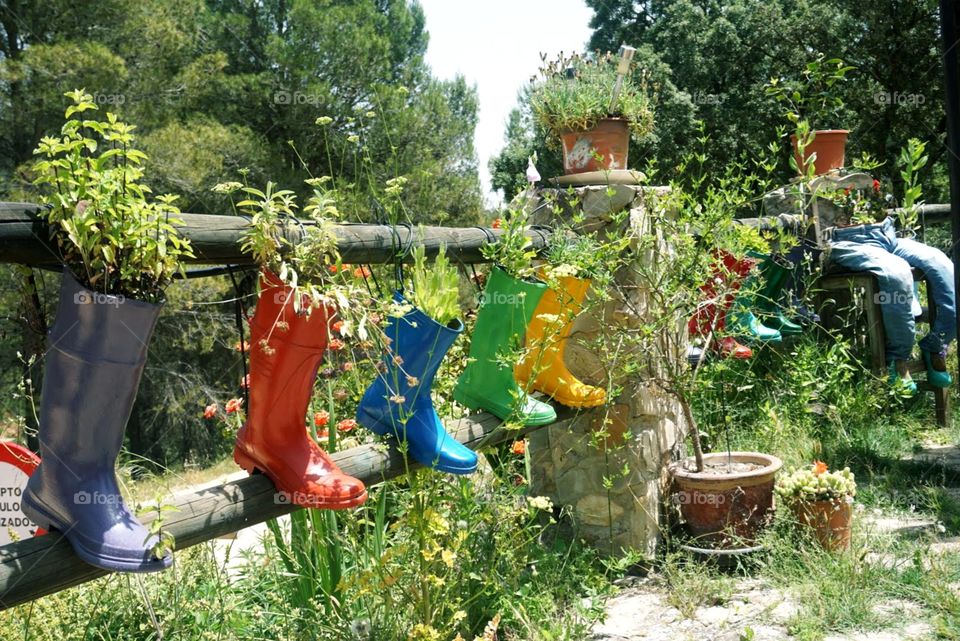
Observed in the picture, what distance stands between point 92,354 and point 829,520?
2779 mm

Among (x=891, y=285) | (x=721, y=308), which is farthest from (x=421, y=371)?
(x=891, y=285)

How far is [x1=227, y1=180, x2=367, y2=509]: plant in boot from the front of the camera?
1.91m

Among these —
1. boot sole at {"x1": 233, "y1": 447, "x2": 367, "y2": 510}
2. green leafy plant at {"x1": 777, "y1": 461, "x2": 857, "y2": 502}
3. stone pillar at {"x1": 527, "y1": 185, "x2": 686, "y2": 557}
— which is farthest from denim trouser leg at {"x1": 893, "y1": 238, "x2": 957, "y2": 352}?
boot sole at {"x1": 233, "y1": 447, "x2": 367, "y2": 510}

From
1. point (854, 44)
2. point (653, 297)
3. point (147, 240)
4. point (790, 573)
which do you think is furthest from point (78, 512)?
point (854, 44)

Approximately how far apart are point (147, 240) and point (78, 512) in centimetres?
52

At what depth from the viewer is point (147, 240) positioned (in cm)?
168

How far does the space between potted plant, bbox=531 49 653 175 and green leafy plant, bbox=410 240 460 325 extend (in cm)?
135

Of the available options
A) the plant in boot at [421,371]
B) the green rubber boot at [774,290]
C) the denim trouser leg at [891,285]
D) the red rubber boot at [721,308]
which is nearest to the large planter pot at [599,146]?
the red rubber boot at [721,308]

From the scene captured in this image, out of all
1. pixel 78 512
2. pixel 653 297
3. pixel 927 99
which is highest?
pixel 927 99

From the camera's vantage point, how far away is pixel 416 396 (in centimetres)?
223

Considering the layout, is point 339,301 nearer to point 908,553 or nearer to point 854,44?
point 908,553

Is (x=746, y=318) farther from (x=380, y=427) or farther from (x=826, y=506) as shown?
(x=380, y=427)

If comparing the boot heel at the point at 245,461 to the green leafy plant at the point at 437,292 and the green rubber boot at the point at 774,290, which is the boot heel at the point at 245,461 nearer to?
the green leafy plant at the point at 437,292

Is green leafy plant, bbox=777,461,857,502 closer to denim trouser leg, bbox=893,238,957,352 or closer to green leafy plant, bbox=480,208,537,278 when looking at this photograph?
green leafy plant, bbox=480,208,537,278
